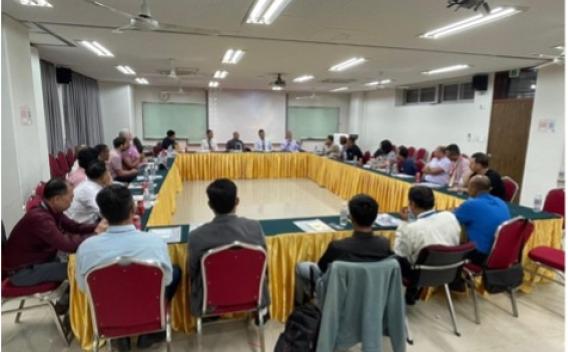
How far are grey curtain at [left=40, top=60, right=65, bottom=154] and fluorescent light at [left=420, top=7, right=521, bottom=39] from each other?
21.2ft

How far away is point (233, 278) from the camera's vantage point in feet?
6.28

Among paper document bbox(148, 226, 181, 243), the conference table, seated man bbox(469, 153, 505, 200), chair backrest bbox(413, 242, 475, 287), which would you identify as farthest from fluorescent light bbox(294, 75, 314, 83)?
chair backrest bbox(413, 242, 475, 287)

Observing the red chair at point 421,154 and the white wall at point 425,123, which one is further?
the red chair at point 421,154

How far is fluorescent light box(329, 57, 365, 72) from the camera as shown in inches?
217

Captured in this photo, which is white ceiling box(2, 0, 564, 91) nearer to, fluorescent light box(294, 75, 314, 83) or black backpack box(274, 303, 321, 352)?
fluorescent light box(294, 75, 314, 83)

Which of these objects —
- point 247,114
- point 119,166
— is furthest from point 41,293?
point 247,114

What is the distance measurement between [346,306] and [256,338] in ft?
2.93

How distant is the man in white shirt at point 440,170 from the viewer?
Answer: 4852 mm

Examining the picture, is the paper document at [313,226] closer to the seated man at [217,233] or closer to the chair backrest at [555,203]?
the seated man at [217,233]

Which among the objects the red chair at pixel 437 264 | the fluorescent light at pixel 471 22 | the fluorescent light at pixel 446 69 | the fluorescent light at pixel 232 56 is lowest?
the red chair at pixel 437 264

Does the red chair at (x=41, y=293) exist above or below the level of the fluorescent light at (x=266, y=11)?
below

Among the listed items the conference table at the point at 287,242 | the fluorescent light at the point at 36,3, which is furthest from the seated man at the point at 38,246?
the fluorescent light at the point at 36,3

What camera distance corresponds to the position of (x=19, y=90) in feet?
12.1

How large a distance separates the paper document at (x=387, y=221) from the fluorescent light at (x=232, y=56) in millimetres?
3429
